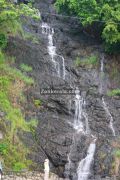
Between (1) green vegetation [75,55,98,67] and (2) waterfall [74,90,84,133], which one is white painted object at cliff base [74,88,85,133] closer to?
(2) waterfall [74,90,84,133]

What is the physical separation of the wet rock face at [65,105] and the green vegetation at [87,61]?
344mm

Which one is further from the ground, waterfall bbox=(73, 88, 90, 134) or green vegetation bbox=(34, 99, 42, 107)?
green vegetation bbox=(34, 99, 42, 107)

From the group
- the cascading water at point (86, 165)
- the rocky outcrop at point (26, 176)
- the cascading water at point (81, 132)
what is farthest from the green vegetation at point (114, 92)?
the rocky outcrop at point (26, 176)

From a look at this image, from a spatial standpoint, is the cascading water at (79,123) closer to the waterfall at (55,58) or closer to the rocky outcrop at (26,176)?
the waterfall at (55,58)

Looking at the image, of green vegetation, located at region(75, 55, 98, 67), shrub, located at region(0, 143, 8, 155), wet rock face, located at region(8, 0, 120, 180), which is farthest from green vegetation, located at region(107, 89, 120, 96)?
shrub, located at region(0, 143, 8, 155)

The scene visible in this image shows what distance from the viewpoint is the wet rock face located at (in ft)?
76.5

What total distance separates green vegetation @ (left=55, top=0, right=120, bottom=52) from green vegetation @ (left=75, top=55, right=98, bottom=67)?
115cm

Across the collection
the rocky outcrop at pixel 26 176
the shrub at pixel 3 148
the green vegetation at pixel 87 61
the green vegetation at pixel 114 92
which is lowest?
the rocky outcrop at pixel 26 176

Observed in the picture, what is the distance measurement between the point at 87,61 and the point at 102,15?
3.39 meters

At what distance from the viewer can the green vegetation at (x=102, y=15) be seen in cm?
3002

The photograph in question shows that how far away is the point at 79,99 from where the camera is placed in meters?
27.3

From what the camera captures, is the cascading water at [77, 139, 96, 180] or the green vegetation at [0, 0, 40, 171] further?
the cascading water at [77, 139, 96, 180]

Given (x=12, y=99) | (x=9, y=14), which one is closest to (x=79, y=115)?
(x=12, y=99)

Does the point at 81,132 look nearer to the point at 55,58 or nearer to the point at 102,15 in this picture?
the point at 55,58
